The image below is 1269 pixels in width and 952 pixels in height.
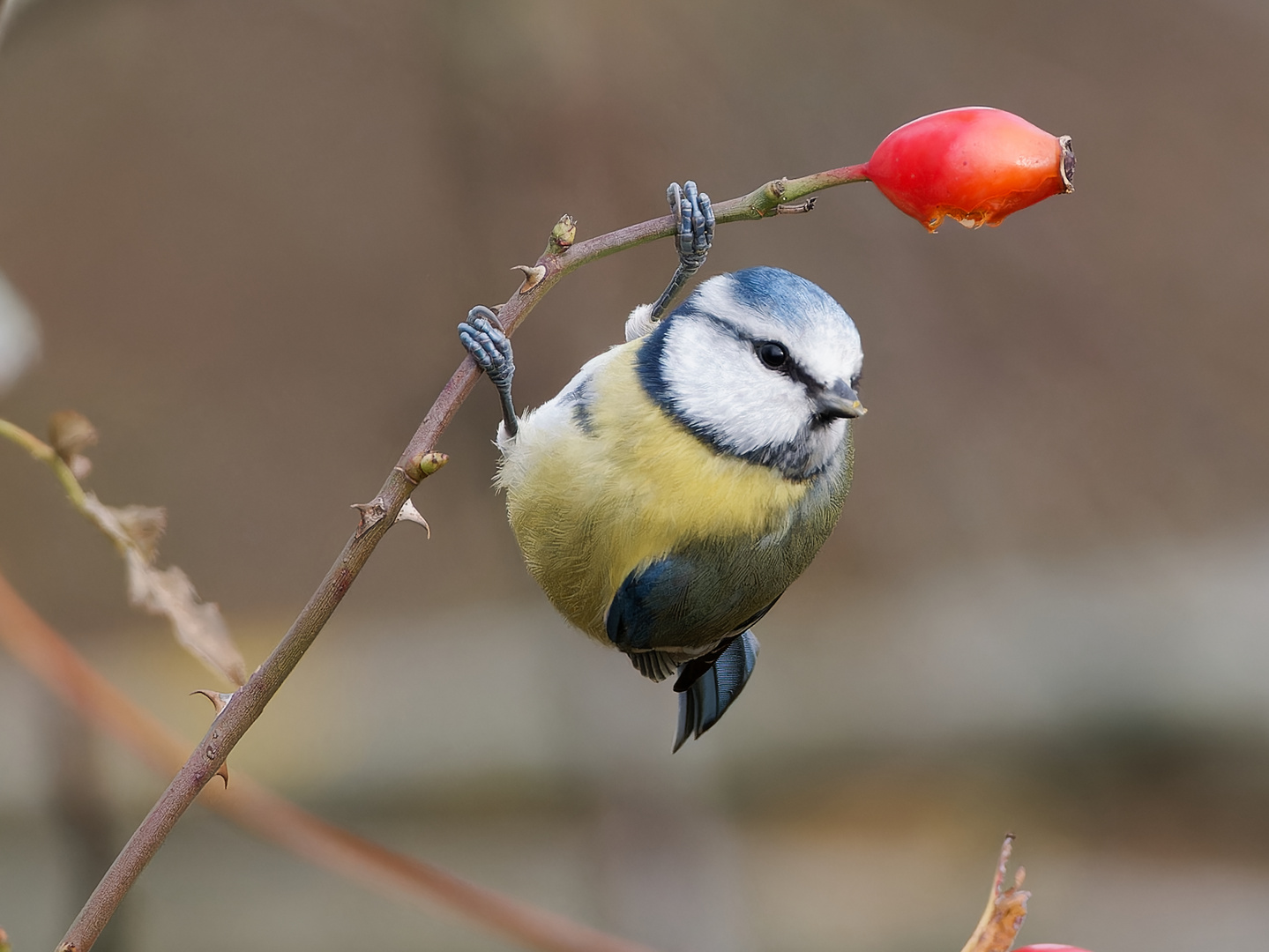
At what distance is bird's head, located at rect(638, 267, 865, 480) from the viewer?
1.04 meters

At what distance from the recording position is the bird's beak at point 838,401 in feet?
3.33

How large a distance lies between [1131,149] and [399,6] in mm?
1571

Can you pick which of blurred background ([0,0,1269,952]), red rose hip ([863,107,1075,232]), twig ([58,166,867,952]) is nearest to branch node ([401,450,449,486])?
twig ([58,166,867,952])

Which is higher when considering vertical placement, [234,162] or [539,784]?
[234,162]

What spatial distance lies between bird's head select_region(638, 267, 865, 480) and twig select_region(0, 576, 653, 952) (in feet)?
1.68

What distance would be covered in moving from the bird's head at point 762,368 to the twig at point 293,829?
51 centimetres

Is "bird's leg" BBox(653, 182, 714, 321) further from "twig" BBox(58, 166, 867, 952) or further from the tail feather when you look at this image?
the tail feather

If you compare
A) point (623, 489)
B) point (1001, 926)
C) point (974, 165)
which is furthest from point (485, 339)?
point (1001, 926)

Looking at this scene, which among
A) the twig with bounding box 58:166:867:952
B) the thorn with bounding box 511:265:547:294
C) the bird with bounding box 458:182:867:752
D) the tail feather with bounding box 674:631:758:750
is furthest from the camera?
the tail feather with bounding box 674:631:758:750

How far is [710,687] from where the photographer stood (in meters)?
1.37

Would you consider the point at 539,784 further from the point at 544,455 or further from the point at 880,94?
the point at 880,94

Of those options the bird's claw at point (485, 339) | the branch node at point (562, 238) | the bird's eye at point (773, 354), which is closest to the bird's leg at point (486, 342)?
the bird's claw at point (485, 339)

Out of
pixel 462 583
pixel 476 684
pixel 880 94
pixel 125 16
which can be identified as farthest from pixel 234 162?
pixel 880 94

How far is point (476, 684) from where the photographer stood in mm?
2430
